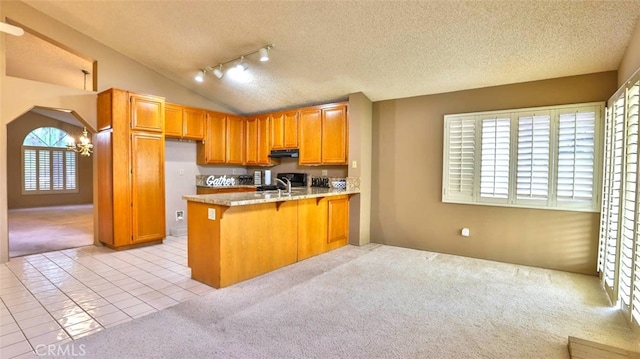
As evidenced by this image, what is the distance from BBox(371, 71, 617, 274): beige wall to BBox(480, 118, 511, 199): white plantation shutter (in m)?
0.22

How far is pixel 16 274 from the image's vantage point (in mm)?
3545

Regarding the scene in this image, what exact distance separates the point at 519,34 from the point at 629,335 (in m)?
2.76

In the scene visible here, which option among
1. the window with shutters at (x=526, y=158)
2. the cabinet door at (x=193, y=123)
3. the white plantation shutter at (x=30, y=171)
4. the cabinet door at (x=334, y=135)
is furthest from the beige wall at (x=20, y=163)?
the window with shutters at (x=526, y=158)

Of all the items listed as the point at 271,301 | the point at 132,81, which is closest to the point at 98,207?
the point at 132,81

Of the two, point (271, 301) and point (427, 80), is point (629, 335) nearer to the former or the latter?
point (271, 301)

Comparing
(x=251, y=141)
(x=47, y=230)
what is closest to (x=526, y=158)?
(x=251, y=141)

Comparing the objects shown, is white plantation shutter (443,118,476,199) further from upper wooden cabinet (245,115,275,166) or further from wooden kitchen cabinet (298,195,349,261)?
upper wooden cabinet (245,115,275,166)

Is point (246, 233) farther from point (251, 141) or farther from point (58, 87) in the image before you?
point (58, 87)

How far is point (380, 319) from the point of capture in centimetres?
252

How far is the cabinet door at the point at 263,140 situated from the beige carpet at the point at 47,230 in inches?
129

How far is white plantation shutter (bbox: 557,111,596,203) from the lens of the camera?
140 inches

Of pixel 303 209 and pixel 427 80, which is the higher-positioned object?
pixel 427 80

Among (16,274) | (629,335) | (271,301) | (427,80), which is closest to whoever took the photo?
(629,335)

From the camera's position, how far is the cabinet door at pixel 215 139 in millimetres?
5844
